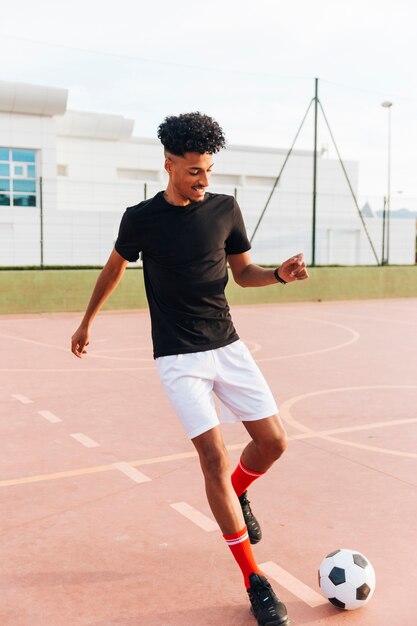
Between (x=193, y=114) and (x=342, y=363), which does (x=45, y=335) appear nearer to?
(x=342, y=363)

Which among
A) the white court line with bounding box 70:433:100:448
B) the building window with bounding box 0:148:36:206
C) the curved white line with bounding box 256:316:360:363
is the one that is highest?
the building window with bounding box 0:148:36:206

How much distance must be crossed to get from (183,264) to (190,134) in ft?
1.85

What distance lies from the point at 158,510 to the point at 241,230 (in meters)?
1.69

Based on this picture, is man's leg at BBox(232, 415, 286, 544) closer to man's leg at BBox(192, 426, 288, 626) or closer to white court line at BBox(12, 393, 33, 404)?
man's leg at BBox(192, 426, 288, 626)

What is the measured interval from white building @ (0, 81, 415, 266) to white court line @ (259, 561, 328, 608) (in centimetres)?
2039

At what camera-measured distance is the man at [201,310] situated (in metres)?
2.90

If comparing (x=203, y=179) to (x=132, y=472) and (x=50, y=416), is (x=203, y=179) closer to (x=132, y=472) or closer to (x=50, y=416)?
(x=132, y=472)

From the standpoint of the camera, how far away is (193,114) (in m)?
3.01

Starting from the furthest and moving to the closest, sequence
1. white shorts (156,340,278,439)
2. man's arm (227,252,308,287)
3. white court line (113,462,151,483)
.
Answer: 1. white court line (113,462,151,483)
2. man's arm (227,252,308,287)
3. white shorts (156,340,278,439)

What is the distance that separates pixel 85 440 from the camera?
5328mm

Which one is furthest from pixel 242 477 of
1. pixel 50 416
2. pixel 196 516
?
pixel 50 416

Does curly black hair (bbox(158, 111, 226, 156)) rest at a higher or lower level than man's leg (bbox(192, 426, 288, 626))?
higher

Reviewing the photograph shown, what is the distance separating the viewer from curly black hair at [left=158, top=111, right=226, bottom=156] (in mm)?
2904

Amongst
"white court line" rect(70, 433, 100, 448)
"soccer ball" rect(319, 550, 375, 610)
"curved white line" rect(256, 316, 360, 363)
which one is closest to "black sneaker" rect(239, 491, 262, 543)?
"soccer ball" rect(319, 550, 375, 610)
